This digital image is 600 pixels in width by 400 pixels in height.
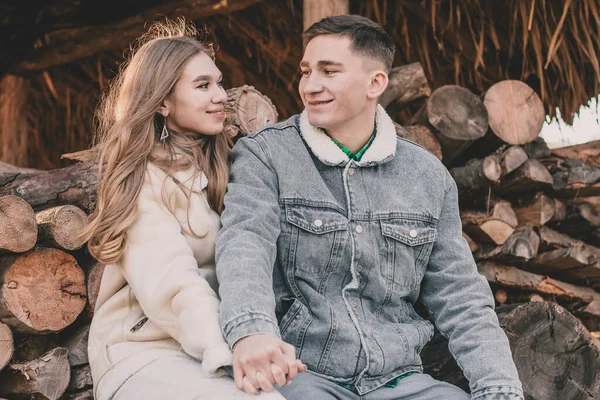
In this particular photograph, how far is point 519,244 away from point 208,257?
6.60ft

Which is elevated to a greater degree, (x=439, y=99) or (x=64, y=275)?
(x=439, y=99)

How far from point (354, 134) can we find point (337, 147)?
0.37ft

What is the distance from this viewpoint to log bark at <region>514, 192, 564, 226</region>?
3.93m

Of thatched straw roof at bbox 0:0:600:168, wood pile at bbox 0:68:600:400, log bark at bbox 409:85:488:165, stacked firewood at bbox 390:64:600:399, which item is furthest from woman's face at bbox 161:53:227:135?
thatched straw roof at bbox 0:0:600:168

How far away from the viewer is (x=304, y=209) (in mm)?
2287

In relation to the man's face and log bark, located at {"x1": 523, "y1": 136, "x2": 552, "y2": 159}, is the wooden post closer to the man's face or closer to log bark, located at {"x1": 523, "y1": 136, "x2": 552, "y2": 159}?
log bark, located at {"x1": 523, "y1": 136, "x2": 552, "y2": 159}

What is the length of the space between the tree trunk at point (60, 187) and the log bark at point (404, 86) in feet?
5.12

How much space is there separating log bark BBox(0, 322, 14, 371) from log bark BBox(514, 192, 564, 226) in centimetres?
258

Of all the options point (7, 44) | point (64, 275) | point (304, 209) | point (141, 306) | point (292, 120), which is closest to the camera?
point (141, 306)

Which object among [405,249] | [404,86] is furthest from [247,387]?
[404,86]

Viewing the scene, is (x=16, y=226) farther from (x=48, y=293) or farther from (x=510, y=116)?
(x=510, y=116)

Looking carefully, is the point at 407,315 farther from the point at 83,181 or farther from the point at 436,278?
the point at 83,181

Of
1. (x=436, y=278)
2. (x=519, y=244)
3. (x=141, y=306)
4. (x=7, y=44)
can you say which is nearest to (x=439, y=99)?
(x=519, y=244)

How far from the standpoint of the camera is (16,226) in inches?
99.1
